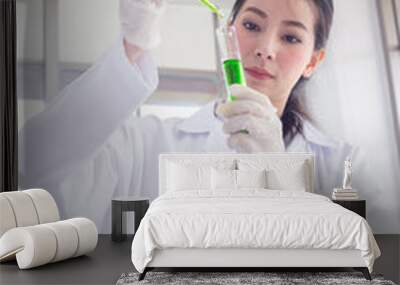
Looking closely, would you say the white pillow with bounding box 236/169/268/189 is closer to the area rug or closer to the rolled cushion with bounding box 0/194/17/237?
the area rug

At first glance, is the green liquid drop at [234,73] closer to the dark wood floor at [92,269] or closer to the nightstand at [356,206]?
the nightstand at [356,206]

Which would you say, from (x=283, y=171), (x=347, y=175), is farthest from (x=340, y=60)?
(x=283, y=171)

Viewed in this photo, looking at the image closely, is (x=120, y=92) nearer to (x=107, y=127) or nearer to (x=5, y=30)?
(x=107, y=127)

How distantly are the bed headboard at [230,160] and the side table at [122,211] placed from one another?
0.43 meters

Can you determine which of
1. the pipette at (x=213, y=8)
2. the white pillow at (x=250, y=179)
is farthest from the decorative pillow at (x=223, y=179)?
the pipette at (x=213, y=8)

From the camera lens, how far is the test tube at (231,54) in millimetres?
5754

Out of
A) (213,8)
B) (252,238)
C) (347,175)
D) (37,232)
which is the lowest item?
(252,238)

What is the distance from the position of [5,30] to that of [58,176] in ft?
5.20

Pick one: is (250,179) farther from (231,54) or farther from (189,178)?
(231,54)

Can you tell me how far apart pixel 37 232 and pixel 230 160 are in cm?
219

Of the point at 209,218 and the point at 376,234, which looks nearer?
the point at 209,218

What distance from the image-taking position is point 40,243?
4012 millimetres

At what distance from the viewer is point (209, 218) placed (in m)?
3.68

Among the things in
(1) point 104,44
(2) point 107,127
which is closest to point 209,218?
(2) point 107,127
